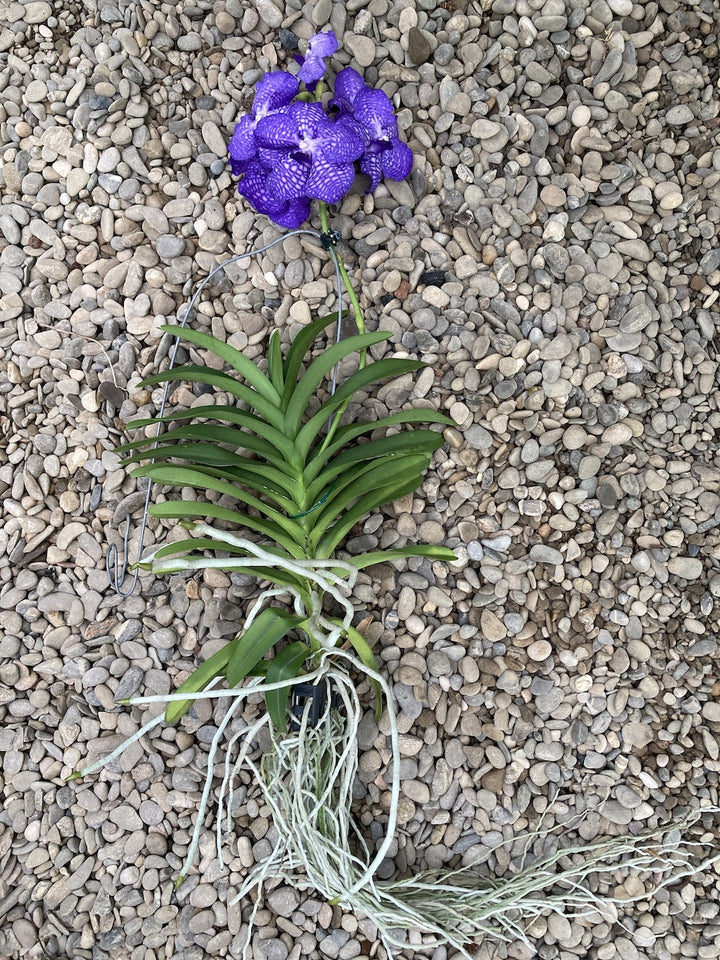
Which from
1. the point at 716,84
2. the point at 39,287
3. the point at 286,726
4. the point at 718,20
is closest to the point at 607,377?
the point at 716,84

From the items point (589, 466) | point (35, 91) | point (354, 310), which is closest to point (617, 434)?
point (589, 466)

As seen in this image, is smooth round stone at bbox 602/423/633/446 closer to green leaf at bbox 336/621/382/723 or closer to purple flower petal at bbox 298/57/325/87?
green leaf at bbox 336/621/382/723

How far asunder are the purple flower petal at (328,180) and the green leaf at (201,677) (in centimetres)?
80

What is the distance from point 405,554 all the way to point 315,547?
16 centimetres

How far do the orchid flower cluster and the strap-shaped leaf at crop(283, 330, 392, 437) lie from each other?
261 mm

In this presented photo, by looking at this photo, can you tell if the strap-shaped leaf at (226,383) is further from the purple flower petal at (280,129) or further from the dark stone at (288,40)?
the dark stone at (288,40)

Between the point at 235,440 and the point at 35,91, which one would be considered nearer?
the point at 235,440

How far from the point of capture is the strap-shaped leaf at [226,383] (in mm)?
1294

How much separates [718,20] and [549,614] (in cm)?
123

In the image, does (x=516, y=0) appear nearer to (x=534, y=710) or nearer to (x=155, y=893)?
(x=534, y=710)

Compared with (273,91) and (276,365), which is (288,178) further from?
(276,365)

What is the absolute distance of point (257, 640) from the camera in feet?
4.05

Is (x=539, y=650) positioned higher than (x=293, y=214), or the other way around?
(x=293, y=214)

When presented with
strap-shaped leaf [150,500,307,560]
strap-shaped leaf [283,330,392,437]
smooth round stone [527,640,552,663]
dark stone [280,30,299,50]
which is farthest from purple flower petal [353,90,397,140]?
smooth round stone [527,640,552,663]
